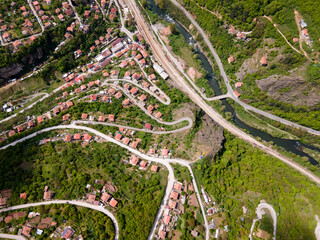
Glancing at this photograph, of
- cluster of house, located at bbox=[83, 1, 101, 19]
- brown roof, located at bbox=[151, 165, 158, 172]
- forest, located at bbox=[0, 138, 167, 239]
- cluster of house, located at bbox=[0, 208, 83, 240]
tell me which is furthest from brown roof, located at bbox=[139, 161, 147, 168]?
cluster of house, located at bbox=[83, 1, 101, 19]

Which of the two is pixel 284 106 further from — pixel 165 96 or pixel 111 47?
pixel 111 47

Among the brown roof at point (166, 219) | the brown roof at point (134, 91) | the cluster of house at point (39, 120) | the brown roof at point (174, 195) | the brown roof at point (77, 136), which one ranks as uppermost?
the brown roof at point (134, 91)

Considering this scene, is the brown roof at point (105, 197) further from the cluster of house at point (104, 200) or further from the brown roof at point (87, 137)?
the brown roof at point (87, 137)

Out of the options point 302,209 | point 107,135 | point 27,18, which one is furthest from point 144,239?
point 27,18

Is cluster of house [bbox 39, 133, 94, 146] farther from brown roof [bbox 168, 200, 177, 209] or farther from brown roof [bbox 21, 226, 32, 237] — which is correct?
brown roof [bbox 168, 200, 177, 209]

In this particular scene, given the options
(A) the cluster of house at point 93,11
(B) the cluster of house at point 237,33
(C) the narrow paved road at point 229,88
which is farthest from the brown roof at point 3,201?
(B) the cluster of house at point 237,33

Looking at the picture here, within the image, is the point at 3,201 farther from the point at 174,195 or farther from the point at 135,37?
the point at 135,37
